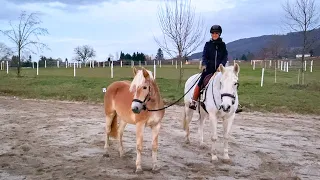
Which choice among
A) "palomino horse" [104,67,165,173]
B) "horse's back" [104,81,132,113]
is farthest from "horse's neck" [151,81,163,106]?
"horse's back" [104,81,132,113]

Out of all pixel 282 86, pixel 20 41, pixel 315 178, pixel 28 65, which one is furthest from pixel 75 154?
pixel 28 65

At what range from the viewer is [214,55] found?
839 cm

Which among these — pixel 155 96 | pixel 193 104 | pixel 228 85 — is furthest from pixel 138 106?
pixel 193 104

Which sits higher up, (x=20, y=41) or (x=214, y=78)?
(x=20, y=41)

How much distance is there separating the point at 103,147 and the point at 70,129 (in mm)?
2684

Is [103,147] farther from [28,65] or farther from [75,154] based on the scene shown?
[28,65]

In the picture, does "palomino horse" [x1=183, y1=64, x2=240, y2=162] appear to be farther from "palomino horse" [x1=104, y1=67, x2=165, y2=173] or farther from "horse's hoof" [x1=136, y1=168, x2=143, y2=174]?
"horse's hoof" [x1=136, y1=168, x2=143, y2=174]

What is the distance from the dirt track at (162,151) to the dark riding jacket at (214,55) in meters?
2.01

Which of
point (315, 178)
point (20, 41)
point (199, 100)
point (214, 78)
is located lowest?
point (315, 178)

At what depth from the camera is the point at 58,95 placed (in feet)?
69.1

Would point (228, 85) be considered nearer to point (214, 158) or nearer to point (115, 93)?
point (214, 158)

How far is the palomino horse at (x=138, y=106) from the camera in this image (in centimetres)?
638

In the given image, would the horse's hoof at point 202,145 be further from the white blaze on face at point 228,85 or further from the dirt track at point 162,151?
the white blaze on face at point 228,85

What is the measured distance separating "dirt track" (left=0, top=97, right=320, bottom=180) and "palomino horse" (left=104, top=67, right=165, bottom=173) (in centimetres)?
54
